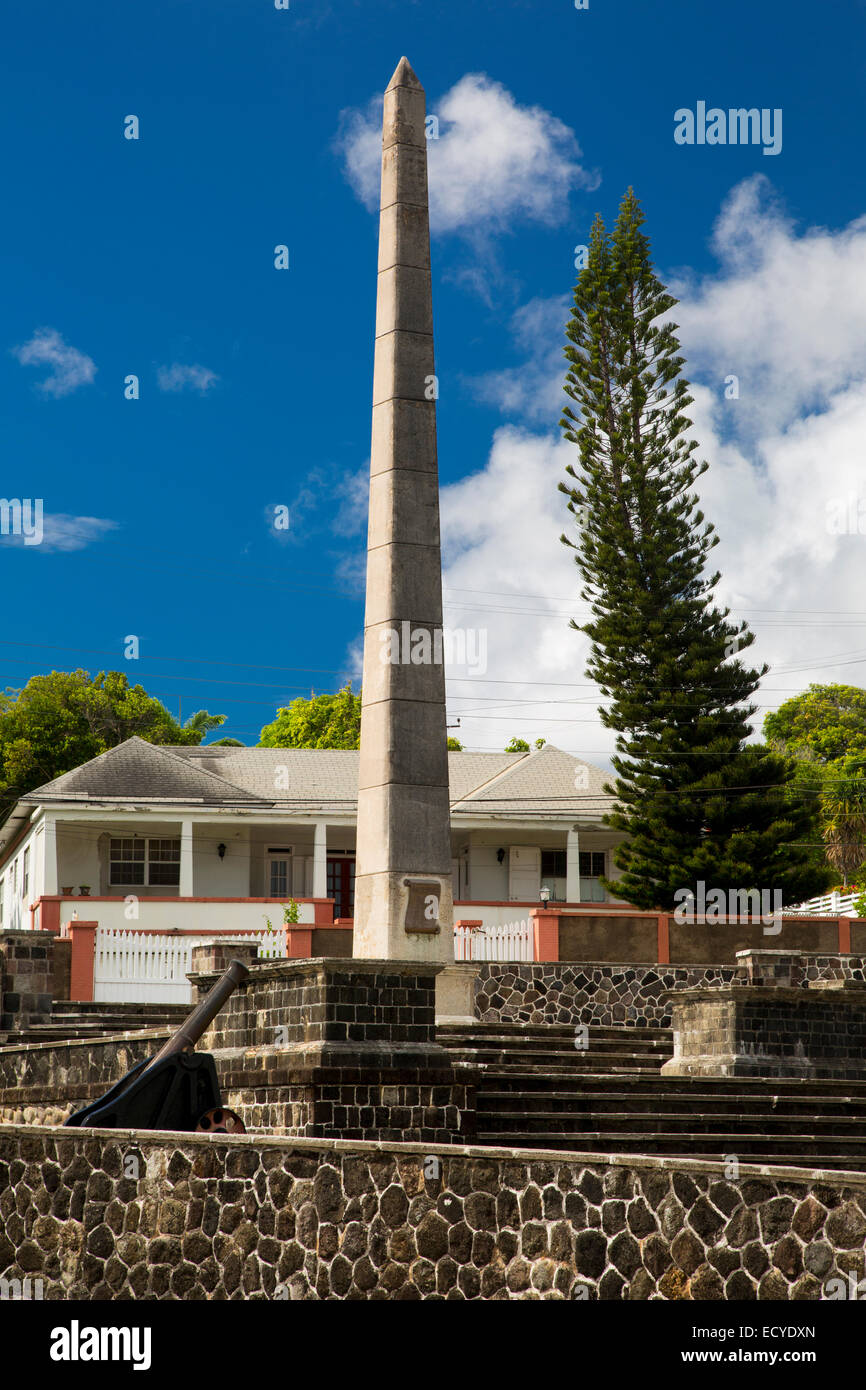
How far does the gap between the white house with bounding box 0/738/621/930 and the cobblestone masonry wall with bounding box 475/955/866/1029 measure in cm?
834

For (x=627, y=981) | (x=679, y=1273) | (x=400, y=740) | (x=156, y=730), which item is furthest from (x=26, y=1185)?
(x=156, y=730)

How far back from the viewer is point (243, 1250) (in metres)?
8.12

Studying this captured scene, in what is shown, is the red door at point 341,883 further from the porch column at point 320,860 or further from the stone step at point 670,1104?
the stone step at point 670,1104

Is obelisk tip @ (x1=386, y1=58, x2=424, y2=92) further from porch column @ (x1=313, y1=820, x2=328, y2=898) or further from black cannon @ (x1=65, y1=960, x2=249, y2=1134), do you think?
porch column @ (x1=313, y1=820, x2=328, y2=898)

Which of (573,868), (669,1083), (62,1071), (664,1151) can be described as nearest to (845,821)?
(573,868)

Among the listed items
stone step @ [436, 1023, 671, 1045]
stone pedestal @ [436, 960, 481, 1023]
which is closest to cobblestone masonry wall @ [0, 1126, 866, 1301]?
stone step @ [436, 1023, 671, 1045]

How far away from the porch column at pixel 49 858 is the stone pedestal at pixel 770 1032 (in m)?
15.4

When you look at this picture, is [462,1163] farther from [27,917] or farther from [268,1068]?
[27,917]

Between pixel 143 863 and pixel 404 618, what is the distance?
55.1 ft


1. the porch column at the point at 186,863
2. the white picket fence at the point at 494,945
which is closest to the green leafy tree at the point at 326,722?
the porch column at the point at 186,863

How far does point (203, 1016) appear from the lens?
385 inches

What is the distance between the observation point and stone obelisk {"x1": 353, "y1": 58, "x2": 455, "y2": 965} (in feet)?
44.0

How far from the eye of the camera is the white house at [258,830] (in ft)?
91.3

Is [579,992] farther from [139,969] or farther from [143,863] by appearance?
[143,863]
